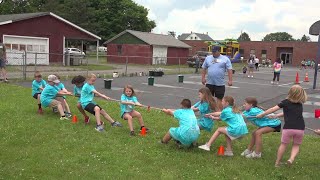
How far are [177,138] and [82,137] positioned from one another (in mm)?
2029

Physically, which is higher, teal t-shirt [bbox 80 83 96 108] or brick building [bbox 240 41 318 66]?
brick building [bbox 240 41 318 66]

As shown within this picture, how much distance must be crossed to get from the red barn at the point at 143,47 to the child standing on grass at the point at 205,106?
123 feet

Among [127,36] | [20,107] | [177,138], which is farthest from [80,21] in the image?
[177,138]

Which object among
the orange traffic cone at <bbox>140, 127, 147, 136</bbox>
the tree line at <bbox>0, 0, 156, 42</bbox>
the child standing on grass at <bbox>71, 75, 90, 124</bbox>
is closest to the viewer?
the orange traffic cone at <bbox>140, 127, 147, 136</bbox>

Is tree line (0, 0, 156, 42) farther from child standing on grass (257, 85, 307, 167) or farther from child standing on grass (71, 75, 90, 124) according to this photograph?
child standing on grass (257, 85, 307, 167)

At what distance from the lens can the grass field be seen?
5.64 meters

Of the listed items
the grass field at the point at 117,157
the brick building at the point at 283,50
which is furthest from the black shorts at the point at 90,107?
the brick building at the point at 283,50

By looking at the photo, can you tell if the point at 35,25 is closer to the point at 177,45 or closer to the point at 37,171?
the point at 177,45

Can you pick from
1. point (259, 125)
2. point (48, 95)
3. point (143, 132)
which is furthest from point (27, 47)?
point (259, 125)

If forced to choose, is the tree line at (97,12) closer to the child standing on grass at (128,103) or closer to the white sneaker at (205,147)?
the child standing on grass at (128,103)

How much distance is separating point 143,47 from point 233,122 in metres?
40.6

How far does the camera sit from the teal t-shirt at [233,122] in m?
6.68

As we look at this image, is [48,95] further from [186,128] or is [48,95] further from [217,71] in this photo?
[186,128]

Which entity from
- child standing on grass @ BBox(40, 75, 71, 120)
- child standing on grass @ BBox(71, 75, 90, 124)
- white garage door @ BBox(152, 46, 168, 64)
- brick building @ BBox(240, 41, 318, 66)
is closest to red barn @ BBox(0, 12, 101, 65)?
white garage door @ BBox(152, 46, 168, 64)
